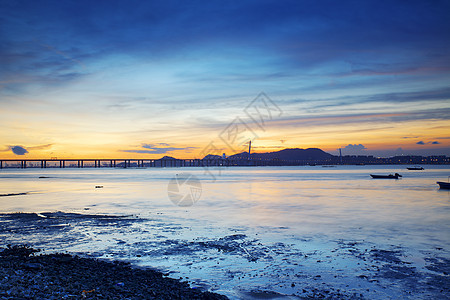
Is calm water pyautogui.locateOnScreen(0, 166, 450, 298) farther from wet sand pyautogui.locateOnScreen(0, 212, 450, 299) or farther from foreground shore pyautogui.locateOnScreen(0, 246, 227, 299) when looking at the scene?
foreground shore pyautogui.locateOnScreen(0, 246, 227, 299)

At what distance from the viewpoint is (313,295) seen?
822 centimetres

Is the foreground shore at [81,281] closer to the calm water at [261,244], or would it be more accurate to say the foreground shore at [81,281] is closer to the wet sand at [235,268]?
the wet sand at [235,268]

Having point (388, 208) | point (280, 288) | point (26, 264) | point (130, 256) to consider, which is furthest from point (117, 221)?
point (388, 208)

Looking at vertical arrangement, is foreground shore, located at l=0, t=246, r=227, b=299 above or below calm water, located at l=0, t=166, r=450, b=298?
above

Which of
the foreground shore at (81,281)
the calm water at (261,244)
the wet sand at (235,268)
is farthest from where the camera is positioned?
the calm water at (261,244)

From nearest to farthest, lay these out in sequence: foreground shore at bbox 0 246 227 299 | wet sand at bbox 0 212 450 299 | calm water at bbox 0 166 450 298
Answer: foreground shore at bbox 0 246 227 299 → wet sand at bbox 0 212 450 299 → calm water at bbox 0 166 450 298

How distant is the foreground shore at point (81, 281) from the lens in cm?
729

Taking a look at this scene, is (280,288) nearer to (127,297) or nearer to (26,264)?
(127,297)

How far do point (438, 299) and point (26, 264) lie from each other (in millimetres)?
10194

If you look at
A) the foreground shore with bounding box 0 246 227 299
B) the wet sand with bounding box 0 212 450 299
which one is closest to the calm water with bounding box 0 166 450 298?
the wet sand with bounding box 0 212 450 299

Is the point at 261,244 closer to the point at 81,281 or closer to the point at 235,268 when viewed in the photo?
the point at 235,268

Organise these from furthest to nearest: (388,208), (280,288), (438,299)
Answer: (388,208) < (280,288) < (438,299)

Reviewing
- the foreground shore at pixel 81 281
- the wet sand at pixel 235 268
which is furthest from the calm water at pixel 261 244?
the foreground shore at pixel 81 281

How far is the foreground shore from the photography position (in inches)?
287
